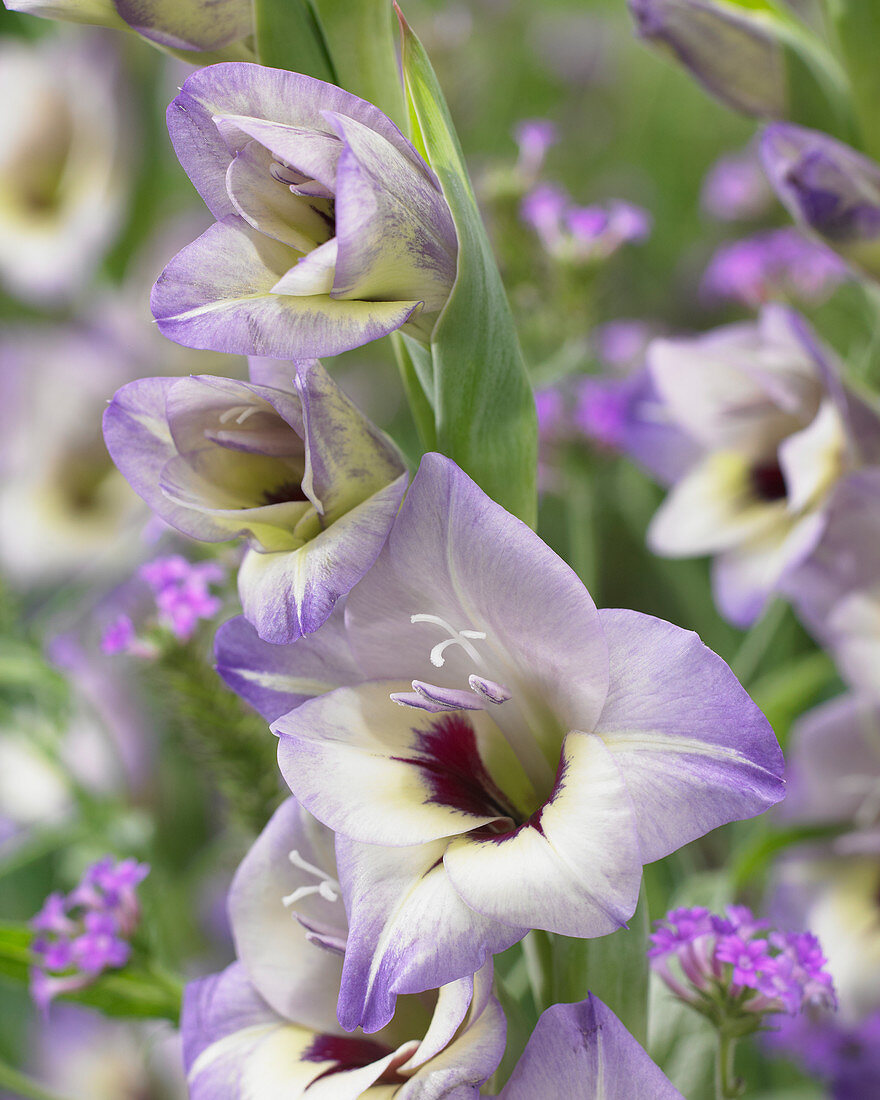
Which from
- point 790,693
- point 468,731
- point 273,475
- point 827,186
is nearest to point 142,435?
point 273,475

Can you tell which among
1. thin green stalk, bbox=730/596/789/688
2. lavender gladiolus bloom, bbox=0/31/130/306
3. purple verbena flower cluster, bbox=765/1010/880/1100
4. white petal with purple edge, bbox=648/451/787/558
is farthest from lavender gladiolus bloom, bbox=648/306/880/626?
lavender gladiolus bloom, bbox=0/31/130/306

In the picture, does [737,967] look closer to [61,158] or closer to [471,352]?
[471,352]

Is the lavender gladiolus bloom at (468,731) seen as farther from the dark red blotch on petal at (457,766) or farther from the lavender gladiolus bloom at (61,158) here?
the lavender gladiolus bloom at (61,158)

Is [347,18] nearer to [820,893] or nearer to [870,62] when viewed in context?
[870,62]

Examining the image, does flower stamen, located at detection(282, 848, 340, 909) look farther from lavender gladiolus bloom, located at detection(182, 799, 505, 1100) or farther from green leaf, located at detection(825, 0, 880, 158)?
green leaf, located at detection(825, 0, 880, 158)

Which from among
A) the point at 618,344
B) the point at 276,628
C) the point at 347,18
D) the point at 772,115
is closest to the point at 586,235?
the point at 772,115

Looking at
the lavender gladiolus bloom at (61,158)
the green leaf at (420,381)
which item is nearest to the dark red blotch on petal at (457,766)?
the green leaf at (420,381)
